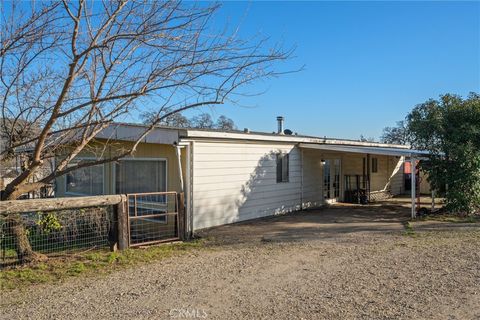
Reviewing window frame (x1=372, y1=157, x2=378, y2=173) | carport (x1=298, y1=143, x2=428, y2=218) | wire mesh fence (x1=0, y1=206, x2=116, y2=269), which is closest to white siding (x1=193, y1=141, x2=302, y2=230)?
carport (x1=298, y1=143, x2=428, y2=218)

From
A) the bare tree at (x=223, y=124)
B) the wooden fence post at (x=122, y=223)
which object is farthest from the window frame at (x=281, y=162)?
the bare tree at (x=223, y=124)

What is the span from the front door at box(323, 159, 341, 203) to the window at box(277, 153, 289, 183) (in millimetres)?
2635

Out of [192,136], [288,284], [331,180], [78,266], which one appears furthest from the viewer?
[331,180]

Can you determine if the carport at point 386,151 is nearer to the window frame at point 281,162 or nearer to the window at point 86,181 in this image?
the window frame at point 281,162

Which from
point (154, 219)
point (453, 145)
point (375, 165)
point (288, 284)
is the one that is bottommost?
point (288, 284)

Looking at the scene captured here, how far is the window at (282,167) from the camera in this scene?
12.2 meters

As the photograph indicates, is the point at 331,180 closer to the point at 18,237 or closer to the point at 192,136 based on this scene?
the point at 192,136

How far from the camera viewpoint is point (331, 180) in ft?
49.2

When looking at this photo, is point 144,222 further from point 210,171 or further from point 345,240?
point 345,240

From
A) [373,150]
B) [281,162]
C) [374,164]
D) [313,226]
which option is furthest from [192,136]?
[374,164]

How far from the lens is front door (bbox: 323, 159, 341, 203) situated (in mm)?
14633

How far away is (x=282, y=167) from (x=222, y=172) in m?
3.01

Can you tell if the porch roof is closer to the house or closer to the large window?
A: the house

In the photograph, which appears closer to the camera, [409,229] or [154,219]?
[409,229]
